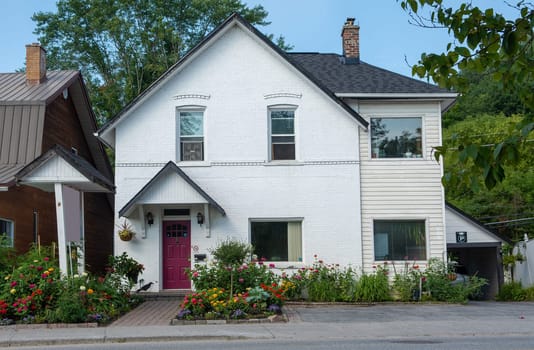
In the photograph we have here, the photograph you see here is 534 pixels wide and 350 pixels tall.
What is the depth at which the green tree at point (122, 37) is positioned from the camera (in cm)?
3919

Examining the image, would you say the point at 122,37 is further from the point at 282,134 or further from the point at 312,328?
the point at 312,328

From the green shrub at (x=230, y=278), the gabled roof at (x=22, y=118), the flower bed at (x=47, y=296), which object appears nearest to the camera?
the flower bed at (x=47, y=296)

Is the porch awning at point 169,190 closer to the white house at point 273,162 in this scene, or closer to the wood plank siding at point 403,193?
the white house at point 273,162

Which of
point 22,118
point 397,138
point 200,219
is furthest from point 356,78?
point 22,118

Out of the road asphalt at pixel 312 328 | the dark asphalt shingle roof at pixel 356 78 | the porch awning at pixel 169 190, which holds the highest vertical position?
the dark asphalt shingle roof at pixel 356 78

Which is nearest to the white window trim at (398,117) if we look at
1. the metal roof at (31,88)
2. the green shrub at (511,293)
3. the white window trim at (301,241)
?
the white window trim at (301,241)

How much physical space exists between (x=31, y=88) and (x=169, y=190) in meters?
7.43

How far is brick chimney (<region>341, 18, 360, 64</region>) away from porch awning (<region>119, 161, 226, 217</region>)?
26.6 ft

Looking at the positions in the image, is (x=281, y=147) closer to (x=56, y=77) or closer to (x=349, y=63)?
(x=349, y=63)

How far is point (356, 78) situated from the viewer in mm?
21859

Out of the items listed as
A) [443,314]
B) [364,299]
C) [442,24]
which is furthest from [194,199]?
[442,24]

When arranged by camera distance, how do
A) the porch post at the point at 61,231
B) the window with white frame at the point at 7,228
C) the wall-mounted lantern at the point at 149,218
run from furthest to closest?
the wall-mounted lantern at the point at 149,218, the window with white frame at the point at 7,228, the porch post at the point at 61,231

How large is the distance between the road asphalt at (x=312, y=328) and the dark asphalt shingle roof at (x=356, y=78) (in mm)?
7178

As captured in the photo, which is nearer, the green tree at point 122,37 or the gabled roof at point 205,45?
the gabled roof at point 205,45
